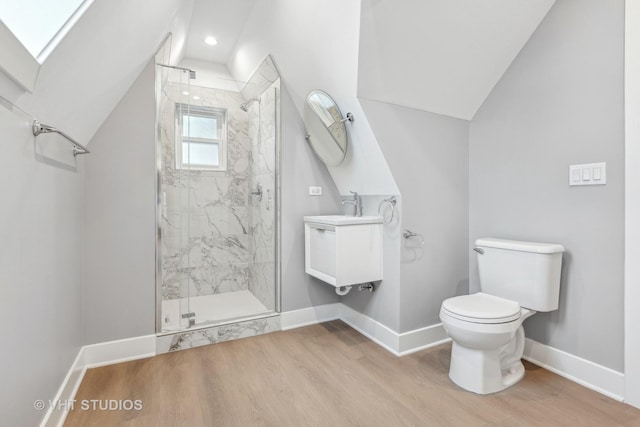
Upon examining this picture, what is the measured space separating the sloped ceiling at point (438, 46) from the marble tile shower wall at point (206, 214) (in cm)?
144

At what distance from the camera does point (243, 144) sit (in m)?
3.01

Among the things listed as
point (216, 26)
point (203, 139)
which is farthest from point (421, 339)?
point (216, 26)

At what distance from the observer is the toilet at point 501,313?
5.42 feet

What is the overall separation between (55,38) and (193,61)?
238cm

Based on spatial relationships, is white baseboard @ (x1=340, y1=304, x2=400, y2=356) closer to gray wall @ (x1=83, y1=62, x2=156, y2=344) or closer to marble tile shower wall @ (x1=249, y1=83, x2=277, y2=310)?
marble tile shower wall @ (x1=249, y1=83, x2=277, y2=310)

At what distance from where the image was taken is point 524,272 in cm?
184

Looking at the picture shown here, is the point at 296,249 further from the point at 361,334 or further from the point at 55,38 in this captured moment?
the point at 55,38

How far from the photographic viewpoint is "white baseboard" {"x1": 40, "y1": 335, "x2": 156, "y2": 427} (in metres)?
1.55

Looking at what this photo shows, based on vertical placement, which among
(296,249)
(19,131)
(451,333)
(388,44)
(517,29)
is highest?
(517,29)

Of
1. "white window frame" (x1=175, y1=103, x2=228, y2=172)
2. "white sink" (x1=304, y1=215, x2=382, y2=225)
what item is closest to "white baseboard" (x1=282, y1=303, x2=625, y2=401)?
"white sink" (x1=304, y1=215, x2=382, y2=225)

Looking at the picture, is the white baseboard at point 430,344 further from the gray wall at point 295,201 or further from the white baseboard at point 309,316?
the gray wall at point 295,201

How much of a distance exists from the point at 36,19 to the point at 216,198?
2.02 meters

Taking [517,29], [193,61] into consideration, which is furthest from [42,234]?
[517,29]

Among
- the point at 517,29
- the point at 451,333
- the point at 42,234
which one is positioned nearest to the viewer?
the point at 42,234
